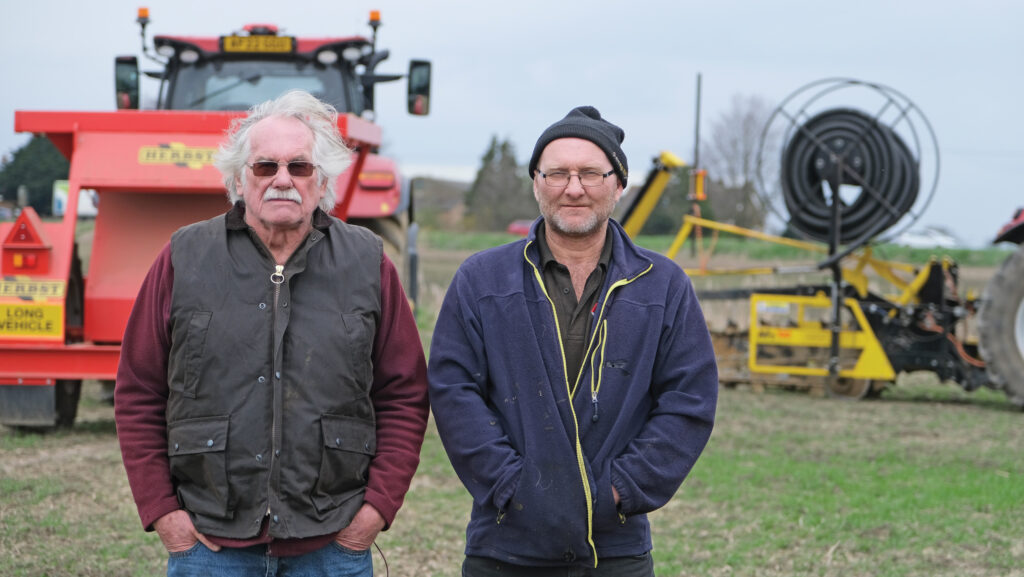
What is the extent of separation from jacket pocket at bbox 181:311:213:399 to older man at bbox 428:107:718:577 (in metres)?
0.52

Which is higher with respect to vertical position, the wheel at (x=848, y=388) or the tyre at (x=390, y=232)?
the tyre at (x=390, y=232)

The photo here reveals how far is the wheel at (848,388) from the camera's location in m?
9.21

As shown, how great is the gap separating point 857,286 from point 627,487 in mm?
7389

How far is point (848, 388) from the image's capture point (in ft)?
30.7

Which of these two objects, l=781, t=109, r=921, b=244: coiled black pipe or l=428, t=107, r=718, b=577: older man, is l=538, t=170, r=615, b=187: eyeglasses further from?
l=781, t=109, r=921, b=244: coiled black pipe

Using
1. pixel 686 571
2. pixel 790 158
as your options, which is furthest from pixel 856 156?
pixel 686 571

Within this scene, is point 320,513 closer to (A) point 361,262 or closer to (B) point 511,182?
(A) point 361,262

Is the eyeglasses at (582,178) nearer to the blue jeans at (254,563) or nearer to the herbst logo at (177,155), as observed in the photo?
the blue jeans at (254,563)

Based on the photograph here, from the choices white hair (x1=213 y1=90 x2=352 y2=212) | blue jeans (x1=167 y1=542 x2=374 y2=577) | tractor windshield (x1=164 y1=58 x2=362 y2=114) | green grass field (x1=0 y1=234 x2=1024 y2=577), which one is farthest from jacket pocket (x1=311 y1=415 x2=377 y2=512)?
tractor windshield (x1=164 y1=58 x2=362 y2=114)

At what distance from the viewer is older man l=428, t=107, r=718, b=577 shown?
2428mm

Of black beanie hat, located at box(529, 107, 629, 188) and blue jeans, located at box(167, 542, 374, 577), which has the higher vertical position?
black beanie hat, located at box(529, 107, 629, 188)

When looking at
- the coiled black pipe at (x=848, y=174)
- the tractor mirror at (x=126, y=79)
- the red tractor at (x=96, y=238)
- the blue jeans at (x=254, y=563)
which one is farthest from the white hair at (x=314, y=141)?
the coiled black pipe at (x=848, y=174)

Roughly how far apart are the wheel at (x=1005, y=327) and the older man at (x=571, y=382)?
6469 millimetres

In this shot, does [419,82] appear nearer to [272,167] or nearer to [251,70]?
[251,70]
